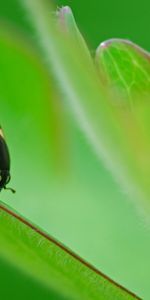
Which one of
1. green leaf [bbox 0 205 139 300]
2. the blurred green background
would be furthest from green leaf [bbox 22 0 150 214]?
green leaf [bbox 0 205 139 300]

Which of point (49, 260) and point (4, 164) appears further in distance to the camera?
point (4, 164)

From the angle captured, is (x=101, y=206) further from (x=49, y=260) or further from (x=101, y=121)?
(x=49, y=260)

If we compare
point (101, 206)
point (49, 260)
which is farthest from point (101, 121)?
point (49, 260)

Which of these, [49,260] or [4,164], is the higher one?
[4,164]

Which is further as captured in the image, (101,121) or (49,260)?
(101,121)

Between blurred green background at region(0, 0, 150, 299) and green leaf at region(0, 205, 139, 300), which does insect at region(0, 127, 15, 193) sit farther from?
green leaf at region(0, 205, 139, 300)

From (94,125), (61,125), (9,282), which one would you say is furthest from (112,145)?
(9,282)

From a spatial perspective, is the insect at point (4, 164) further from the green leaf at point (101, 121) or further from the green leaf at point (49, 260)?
the green leaf at point (49, 260)
